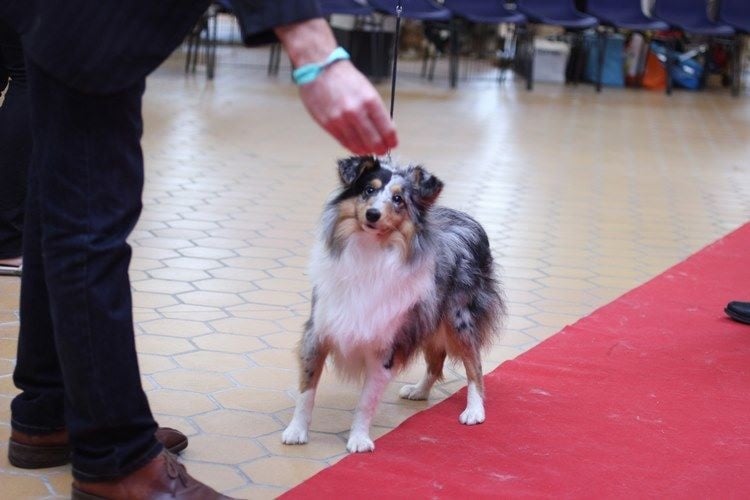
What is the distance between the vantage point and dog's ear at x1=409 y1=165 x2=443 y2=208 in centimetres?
289

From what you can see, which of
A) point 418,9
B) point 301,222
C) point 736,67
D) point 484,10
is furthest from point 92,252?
point 736,67

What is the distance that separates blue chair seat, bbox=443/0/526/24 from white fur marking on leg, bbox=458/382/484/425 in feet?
32.4

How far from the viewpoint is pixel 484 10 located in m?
12.8

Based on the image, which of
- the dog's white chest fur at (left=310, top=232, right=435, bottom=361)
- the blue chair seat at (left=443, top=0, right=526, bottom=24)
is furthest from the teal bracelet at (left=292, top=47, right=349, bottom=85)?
the blue chair seat at (left=443, top=0, right=526, bottom=24)

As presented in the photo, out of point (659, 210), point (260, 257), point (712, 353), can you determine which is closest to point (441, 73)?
point (659, 210)

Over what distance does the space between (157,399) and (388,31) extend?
10.2 metres

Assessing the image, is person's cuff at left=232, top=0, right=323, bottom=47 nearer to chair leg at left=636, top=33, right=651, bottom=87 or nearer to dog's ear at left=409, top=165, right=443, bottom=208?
dog's ear at left=409, top=165, right=443, bottom=208

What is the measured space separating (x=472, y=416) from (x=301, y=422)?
0.52 metres

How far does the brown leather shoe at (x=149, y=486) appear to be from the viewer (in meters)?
2.25

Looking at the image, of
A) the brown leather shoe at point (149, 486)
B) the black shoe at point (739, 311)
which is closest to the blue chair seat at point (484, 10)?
the black shoe at point (739, 311)

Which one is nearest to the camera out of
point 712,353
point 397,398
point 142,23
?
point 142,23

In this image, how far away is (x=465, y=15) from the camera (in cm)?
1264

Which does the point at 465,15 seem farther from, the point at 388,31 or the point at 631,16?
the point at 631,16

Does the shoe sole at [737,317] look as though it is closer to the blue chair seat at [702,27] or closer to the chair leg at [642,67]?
the blue chair seat at [702,27]
